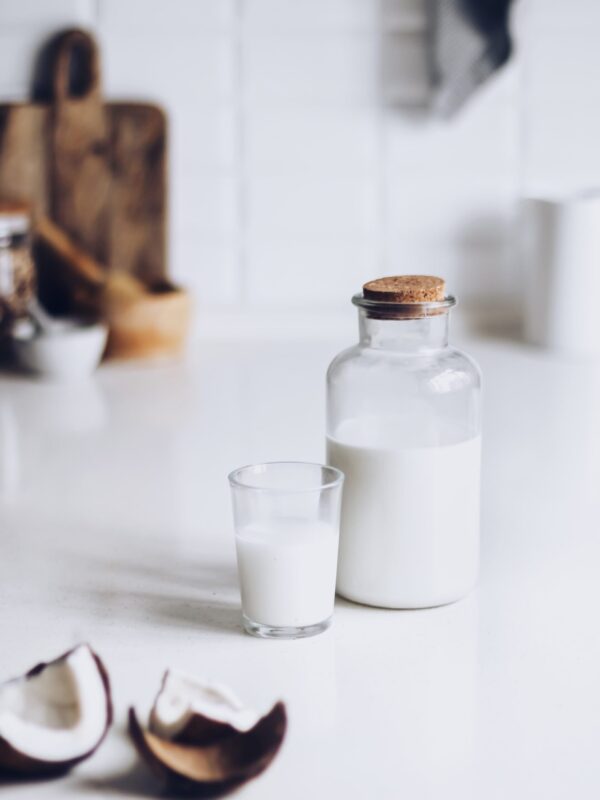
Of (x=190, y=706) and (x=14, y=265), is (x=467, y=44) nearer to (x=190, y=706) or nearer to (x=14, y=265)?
(x=14, y=265)

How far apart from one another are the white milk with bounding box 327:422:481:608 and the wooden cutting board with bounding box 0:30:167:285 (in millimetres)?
1061

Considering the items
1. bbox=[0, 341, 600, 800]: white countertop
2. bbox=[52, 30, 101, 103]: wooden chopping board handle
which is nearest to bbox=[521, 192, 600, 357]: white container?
bbox=[0, 341, 600, 800]: white countertop

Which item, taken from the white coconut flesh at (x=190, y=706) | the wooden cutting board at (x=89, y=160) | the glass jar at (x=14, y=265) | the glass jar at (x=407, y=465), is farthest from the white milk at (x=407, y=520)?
the wooden cutting board at (x=89, y=160)

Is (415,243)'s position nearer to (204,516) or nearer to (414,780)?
(204,516)

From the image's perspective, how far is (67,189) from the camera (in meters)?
1.80

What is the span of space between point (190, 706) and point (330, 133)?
1.31 meters

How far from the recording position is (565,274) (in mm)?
1631

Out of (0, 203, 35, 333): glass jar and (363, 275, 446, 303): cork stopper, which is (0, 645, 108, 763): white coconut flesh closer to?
(363, 275, 446, 303): cork stopper

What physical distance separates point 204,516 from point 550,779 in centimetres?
49

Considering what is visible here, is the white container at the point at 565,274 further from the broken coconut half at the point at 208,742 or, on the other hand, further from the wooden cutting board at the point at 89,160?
the broken coconut half at the point at 208,742

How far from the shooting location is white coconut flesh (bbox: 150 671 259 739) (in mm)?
610

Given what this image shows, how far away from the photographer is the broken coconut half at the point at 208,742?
585mm

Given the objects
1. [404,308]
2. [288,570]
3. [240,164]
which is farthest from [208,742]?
[240,164]

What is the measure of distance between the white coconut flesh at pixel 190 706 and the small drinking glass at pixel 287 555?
4.7 inches
